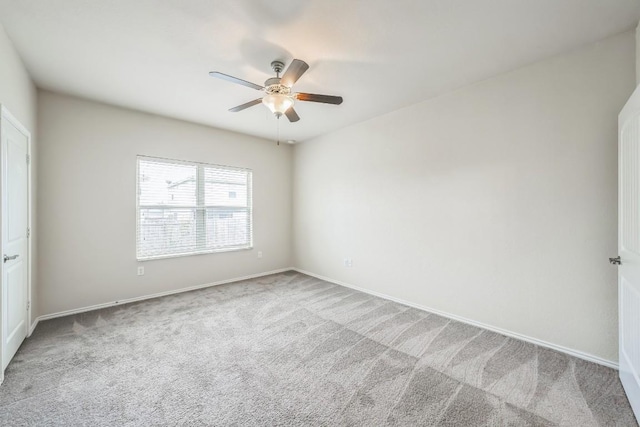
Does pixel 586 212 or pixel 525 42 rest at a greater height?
pixel 525 42

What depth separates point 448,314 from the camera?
10.3 feet

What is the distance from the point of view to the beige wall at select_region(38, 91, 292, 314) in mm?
3121

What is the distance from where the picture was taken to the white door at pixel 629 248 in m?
1.63

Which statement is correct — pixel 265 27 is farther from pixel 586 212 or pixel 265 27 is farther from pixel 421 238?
pixel 586 212

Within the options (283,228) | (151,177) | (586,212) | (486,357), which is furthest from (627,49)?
(151,177)

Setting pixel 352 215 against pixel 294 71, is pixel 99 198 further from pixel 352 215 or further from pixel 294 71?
pixel 352 215

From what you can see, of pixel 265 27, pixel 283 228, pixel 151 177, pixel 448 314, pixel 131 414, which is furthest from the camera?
pixel 283 228

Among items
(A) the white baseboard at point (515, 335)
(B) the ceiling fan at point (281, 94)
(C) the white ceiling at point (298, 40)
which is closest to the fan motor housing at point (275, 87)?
(B) the ceiling fan at point (281, 94)

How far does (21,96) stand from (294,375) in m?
3.59

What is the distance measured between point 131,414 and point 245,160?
3.89 metres

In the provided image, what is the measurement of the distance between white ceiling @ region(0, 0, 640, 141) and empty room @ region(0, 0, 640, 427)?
0.02 meters

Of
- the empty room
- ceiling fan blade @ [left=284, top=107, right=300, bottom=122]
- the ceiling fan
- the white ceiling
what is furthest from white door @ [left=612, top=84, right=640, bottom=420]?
ceiling fan blade @ [left=284, top=107, right=300, bottom=122]

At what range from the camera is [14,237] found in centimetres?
232

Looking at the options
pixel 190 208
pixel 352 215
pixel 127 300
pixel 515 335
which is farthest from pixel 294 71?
pixel 127 300
